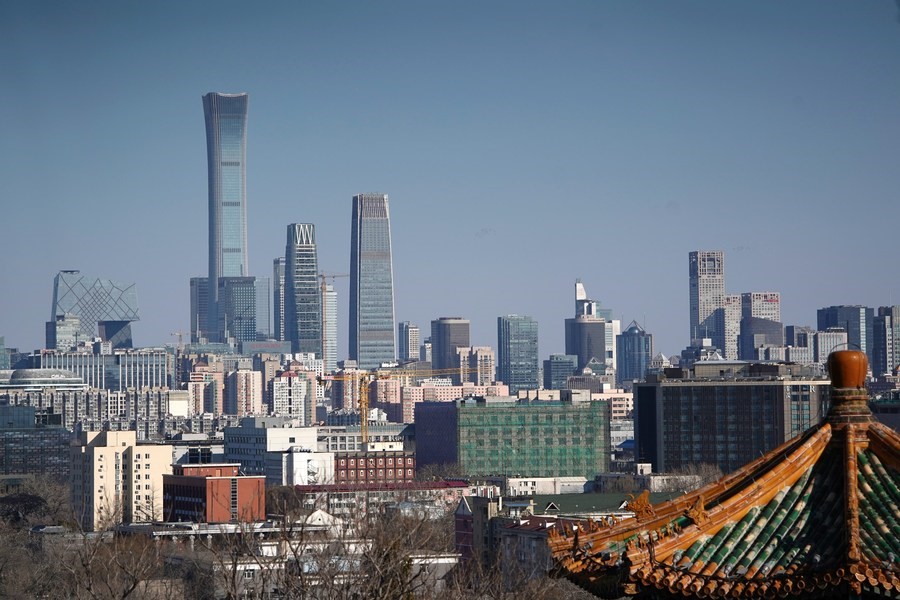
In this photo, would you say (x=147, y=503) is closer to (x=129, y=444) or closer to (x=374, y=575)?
(x=129, y=444)

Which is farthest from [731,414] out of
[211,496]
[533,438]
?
[211,496]

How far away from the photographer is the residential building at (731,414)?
331 ft

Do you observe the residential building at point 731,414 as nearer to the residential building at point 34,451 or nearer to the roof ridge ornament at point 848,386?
the residential building at point 34,451

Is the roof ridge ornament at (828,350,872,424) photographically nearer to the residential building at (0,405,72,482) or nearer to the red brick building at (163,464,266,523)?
the red brick building at (163,464,266,523)

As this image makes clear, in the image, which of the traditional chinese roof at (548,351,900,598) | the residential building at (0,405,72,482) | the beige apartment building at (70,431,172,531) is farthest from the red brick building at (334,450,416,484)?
the traditional chinese roof at (548,351,900,598)

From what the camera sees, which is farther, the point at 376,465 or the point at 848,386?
the point at 376,465

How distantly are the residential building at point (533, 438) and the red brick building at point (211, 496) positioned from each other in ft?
99.2

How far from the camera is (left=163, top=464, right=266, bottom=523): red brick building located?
77.9m

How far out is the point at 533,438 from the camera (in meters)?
115

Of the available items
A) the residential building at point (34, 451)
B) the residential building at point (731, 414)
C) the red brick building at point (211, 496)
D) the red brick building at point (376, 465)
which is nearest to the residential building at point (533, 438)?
the red brick building at point (376, 465)

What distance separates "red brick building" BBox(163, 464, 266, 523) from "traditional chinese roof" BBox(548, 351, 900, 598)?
A: 2484 inches

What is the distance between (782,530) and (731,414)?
92738 mm

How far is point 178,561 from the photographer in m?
53.2

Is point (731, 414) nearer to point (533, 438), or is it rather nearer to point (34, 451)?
point (533, 438)
